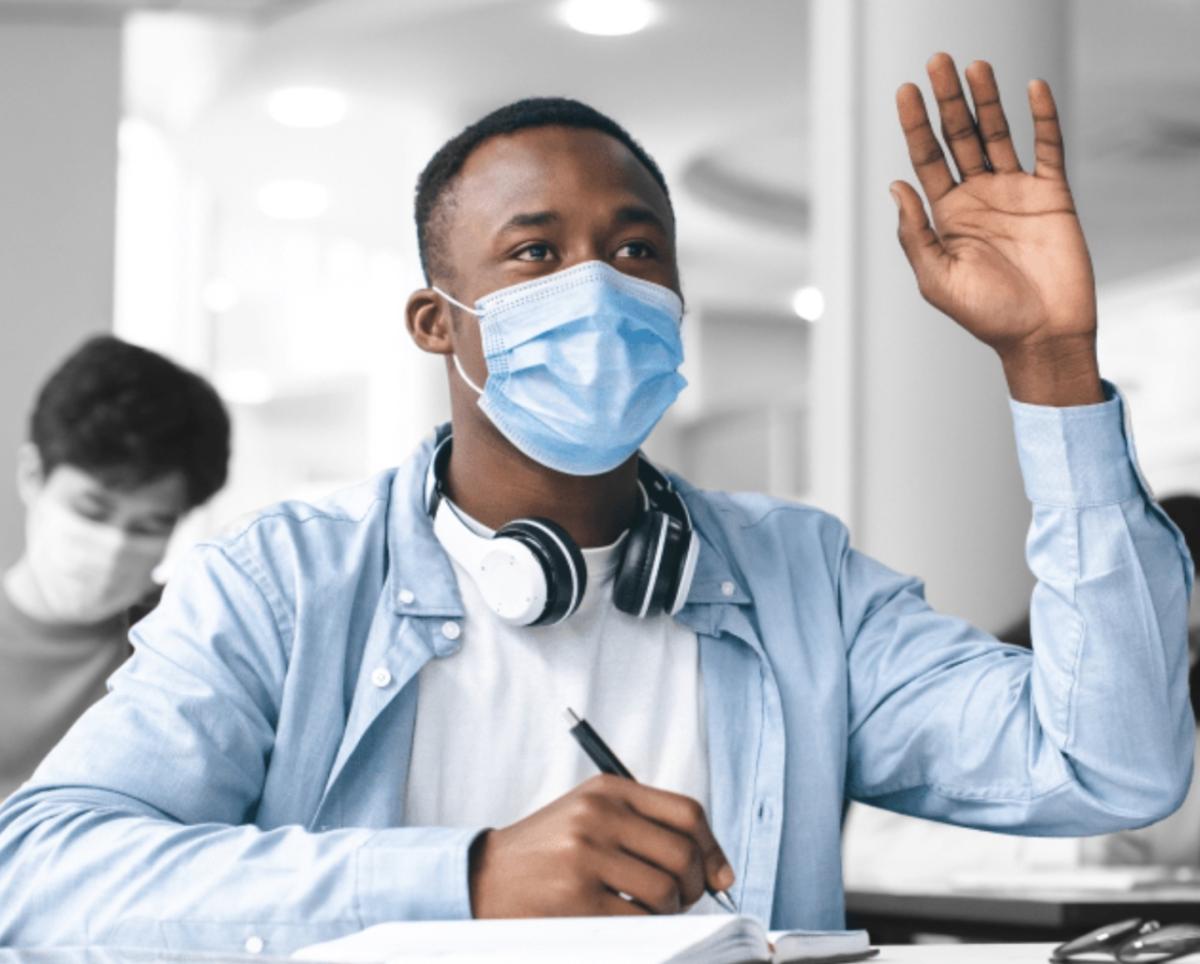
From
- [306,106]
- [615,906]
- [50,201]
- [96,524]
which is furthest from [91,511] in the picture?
[306,106]

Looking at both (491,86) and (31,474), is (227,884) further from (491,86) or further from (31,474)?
(491,86)

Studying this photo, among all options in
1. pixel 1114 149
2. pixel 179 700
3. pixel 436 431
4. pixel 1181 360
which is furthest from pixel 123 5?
pixel 1181 360

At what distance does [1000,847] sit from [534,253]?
1695 mm

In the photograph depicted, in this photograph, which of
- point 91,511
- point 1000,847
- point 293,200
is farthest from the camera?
point 293,200

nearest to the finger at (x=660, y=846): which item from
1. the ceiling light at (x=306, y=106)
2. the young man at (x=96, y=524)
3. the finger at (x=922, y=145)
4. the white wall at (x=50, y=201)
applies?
the finger at (x=922, y=145)

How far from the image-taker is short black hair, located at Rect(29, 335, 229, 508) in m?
3.55

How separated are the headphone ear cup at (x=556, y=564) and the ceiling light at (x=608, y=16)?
395cm

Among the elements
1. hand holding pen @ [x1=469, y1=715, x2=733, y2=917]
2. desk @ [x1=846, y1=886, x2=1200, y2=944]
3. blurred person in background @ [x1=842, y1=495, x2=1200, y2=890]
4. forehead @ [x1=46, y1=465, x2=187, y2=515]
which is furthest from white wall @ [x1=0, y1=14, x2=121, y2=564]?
hand holding pen @ [x1=469, y1=715, x2=733, y2=917]

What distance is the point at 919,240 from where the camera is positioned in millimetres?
1592

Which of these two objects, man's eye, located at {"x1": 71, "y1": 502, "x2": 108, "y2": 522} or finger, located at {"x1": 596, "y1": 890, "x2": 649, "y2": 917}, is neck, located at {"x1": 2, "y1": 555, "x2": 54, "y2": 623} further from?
finger, located at {"x1": 596, "y1": 890, "x2": 649, "y2": 917}

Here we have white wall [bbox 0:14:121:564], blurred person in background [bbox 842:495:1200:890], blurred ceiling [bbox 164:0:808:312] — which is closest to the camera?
blurred person in background [bbox 842:495:1200:890]

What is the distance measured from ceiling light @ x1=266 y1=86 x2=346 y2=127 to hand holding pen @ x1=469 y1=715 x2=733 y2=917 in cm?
508

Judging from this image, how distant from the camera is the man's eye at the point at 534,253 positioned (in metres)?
1.71

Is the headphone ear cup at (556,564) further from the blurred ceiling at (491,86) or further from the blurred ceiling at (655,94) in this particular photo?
the blurred ceiling at (491,86)
